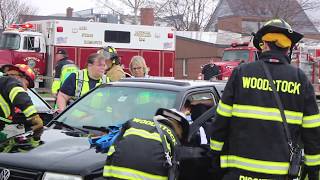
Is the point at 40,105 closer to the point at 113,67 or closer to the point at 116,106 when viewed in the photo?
the point at 113,67

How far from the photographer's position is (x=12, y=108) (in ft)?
16.5

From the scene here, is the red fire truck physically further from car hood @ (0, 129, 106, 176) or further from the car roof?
car hood @ (0, 129, 106, 176)

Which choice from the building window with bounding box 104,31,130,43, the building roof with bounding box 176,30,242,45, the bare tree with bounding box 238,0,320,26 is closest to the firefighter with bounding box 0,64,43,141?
the building window with bounding box 104,31,130,43

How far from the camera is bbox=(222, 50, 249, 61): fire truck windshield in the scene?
19877 millimetres

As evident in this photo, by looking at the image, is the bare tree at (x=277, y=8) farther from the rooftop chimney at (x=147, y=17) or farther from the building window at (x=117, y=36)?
the building window at (x=117, y=36)

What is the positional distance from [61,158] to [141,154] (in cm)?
78

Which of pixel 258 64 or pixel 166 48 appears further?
pixel 166 48

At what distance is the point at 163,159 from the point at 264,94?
0.78m

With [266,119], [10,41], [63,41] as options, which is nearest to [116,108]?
[266,119]

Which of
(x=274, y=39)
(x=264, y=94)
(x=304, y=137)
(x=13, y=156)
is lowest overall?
(x=13, y=156)

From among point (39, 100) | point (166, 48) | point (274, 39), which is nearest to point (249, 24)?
point (166, 48)

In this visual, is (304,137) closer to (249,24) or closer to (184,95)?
(184,95)

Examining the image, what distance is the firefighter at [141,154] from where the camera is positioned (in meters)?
3.41

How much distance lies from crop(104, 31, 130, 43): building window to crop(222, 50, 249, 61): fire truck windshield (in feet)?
12.7
